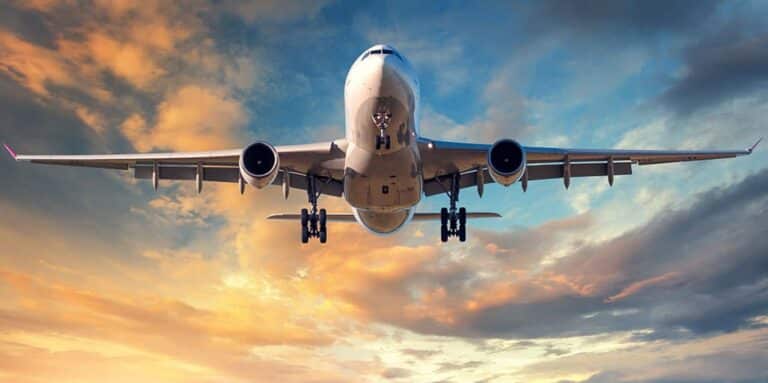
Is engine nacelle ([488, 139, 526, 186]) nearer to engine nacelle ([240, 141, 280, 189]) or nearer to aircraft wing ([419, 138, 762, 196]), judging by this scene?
aircraft wing ([419, 138, 762, 196])

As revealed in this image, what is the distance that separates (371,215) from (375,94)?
7.36 metres

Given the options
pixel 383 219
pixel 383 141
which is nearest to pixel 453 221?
pixel 383 219

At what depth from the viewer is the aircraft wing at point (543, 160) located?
2305 cm

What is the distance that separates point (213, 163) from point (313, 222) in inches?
174

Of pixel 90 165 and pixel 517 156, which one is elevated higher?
pixel 90 165

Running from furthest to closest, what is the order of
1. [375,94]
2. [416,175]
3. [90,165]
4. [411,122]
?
[90,165], [416,175], [411,122], [375,94]

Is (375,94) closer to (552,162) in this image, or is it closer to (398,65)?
(398,65)

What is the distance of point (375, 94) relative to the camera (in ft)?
60.2

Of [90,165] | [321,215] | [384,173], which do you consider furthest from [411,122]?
[90,165]

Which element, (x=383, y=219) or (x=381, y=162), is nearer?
(x=381, y=162)

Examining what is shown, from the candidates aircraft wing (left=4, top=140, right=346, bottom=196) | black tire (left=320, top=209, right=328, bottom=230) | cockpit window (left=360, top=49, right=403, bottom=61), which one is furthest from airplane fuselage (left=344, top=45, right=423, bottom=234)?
black tire (left=320, top=209, right=328, bottom=230)

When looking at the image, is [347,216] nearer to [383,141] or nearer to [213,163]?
[213,163]

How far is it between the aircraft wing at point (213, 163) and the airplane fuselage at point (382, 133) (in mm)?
1508

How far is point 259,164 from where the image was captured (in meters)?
20.7
